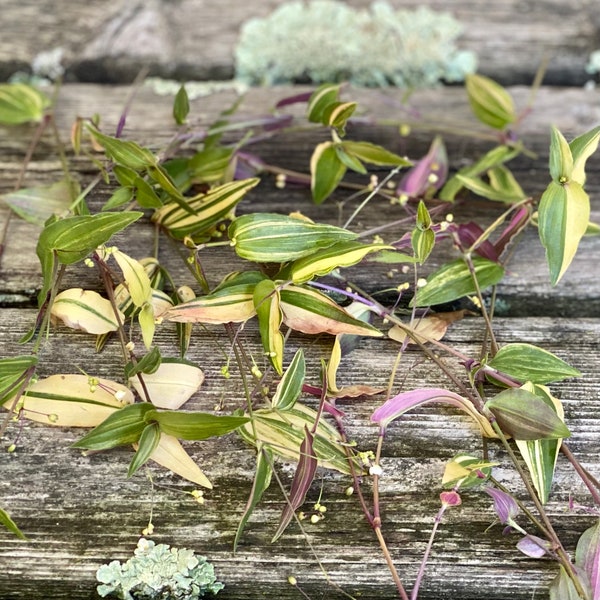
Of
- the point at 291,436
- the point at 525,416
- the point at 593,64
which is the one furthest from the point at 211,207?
the point at 593,64

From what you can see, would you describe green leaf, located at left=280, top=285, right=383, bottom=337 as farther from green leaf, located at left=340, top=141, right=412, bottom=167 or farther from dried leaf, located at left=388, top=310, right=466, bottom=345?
green leaf, located at left=340, top=141, right=412, bottom=167

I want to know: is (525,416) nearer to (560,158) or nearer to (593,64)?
(560,158)

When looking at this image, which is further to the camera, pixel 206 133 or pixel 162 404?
pixel 206 133

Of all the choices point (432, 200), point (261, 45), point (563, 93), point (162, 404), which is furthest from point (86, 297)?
point (563, 93)

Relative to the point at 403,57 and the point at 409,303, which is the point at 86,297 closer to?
the point at 409,303

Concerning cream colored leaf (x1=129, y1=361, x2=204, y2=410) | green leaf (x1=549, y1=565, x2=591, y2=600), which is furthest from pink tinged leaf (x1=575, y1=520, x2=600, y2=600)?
cream colored leaf (x1=129, y1=361, x2=204, y2=410)
